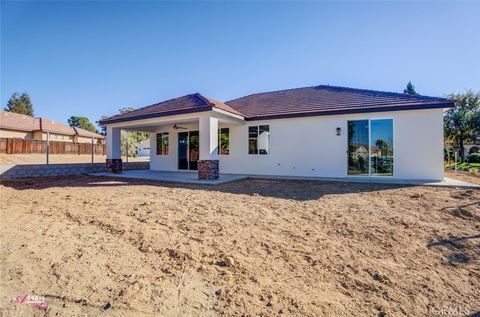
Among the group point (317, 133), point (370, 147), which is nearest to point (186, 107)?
point (317, 133)

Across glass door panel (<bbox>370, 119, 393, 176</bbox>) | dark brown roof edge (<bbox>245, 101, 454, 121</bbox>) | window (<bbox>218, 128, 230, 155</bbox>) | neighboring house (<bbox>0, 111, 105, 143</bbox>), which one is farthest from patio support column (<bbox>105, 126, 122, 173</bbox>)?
glass door panel (<bbox>370, 119, 393, 176</bbox>)

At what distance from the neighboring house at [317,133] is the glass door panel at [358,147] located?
0.04 metres

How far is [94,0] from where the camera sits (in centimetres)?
843

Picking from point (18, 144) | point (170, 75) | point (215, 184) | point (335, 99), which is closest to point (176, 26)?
point (170, 75)

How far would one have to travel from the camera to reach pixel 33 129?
89.0 ft

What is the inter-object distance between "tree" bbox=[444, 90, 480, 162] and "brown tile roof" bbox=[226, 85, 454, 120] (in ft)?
81.7

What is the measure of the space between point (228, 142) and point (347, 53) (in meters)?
7.50

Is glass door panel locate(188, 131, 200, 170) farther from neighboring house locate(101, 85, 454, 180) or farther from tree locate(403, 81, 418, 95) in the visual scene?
tree locate(403, 81, 418, 95)

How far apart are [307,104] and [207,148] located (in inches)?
217

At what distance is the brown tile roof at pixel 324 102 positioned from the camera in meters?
9.48

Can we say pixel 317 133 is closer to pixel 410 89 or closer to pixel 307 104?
pixel 307 104

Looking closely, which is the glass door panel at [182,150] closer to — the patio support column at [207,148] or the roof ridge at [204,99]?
the roof ridge at [204,99]

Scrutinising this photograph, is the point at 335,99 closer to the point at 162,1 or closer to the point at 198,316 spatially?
the point at 162,1

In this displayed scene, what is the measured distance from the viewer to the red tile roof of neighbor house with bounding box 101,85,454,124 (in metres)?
9.62
